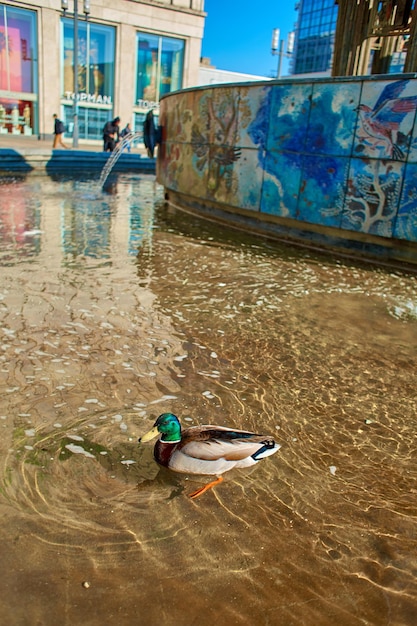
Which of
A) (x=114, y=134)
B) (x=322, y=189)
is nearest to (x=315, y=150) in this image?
(x=322, y=189)

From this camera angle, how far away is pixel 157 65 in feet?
108

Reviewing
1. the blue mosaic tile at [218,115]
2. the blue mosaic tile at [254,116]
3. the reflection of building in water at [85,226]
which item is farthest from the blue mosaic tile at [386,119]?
the reflection of building in water at [85,226]

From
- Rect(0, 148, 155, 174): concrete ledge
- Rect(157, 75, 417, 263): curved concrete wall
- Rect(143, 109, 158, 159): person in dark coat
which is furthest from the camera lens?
Rect(0, 148, 155, 174): concrete ledge

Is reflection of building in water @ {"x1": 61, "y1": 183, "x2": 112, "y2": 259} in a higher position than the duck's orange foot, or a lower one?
higher

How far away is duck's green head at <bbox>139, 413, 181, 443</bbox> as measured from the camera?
3.40 meters

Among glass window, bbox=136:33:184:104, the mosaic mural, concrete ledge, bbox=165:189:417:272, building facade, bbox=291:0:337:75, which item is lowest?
concrete ledge, bbox=165:189:417:272

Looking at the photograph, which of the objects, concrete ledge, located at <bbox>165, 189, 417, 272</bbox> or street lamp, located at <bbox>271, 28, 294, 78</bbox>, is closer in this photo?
concrete ledge, located at <bbox>165, 189, 417, 272</bbox>

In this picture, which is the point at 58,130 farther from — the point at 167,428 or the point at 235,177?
the point at 167,428

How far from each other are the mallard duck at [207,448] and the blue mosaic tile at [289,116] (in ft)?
25.6

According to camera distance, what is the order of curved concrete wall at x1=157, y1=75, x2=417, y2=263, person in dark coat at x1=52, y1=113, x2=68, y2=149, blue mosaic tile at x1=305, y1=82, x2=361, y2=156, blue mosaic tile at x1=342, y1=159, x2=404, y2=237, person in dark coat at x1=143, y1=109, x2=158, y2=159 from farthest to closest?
person in dark coat at x1=52, y1=113, x2=68, y2=149, person in dark coat at x1=143, y1=109, x2=158, y2=159, blue mosaic tile at x1=305, y1=82, x2=361, y2=156, blue mosaic tile at x1=342, y1=159, x2=404, y2=237, curved concrete wall at x1=157, y1=75, x2=417, y2=263

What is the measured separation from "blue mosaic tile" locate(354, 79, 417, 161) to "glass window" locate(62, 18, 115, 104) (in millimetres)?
25912

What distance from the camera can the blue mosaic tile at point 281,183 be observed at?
10109 millimetres

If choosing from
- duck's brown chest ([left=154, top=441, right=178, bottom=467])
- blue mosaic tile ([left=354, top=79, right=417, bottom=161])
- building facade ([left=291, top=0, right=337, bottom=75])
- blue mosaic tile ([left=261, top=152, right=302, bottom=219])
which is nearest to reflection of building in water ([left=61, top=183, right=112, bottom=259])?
blue mosaic tile ([left=261, top=152, right=302, bottom=219])

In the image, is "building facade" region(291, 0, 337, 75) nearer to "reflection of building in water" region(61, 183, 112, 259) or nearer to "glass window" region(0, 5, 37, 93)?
"glass window" region(0, 5, 37, 93)
